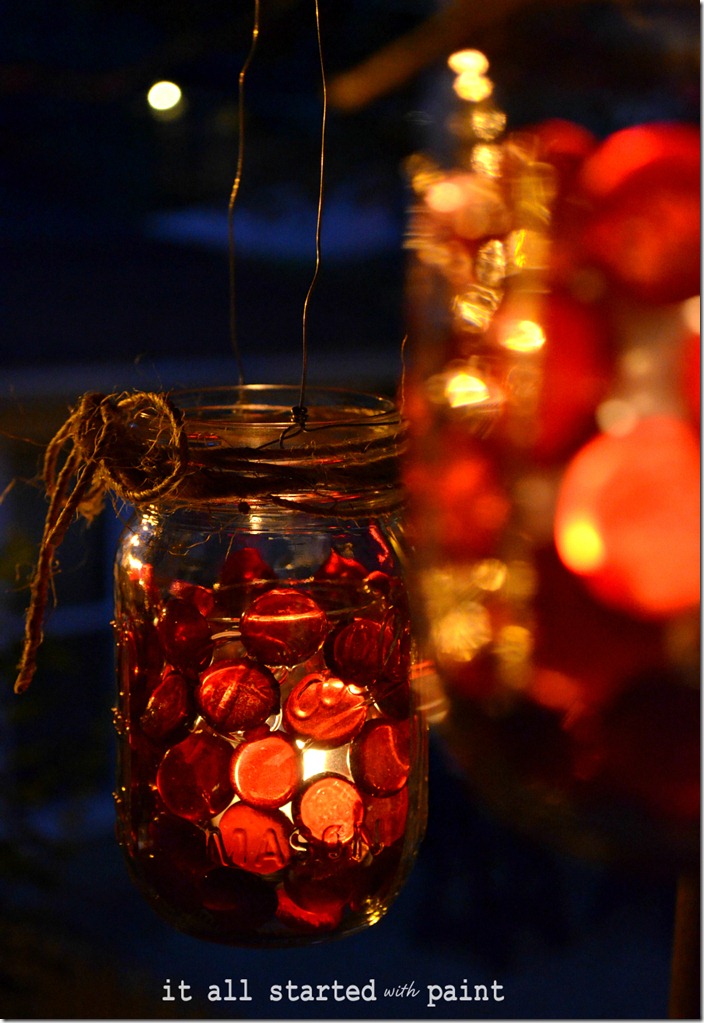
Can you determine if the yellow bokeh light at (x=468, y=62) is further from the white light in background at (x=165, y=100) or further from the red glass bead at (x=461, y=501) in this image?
the white light in background at (x=165, y=100)

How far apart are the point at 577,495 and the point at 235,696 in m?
0.20

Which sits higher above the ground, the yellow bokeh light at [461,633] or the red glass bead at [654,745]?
the yellow bokeh light at [461,633]

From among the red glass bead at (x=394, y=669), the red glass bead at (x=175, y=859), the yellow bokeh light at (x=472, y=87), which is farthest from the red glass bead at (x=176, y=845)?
the yellow bokeh light at (x=472, y=87)

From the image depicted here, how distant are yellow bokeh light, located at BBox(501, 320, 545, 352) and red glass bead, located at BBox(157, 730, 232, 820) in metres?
0.23

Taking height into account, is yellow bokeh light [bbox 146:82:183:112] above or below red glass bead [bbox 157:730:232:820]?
above

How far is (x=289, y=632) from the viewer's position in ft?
1.32

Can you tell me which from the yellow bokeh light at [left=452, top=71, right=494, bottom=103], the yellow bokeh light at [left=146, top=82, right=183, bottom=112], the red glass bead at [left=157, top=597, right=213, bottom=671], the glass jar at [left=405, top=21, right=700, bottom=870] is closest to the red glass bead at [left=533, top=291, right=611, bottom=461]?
the glass jar at [left=405, top=21, right=700, bottom=870]

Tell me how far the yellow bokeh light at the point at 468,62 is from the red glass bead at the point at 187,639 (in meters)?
0.25

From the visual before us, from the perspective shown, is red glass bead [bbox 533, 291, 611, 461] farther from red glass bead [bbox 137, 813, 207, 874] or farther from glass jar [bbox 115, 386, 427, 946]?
red glass bead [bbox 137, 813, 207, 874]

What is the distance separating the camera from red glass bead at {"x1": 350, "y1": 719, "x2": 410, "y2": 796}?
410 mm

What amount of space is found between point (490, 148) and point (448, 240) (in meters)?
0.03

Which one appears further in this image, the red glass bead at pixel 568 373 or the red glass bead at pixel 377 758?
the red glass bead at pixel 377 758

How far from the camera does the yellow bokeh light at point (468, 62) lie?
1.06 feet

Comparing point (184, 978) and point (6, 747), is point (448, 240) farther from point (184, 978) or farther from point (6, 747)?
point (184, 978)
